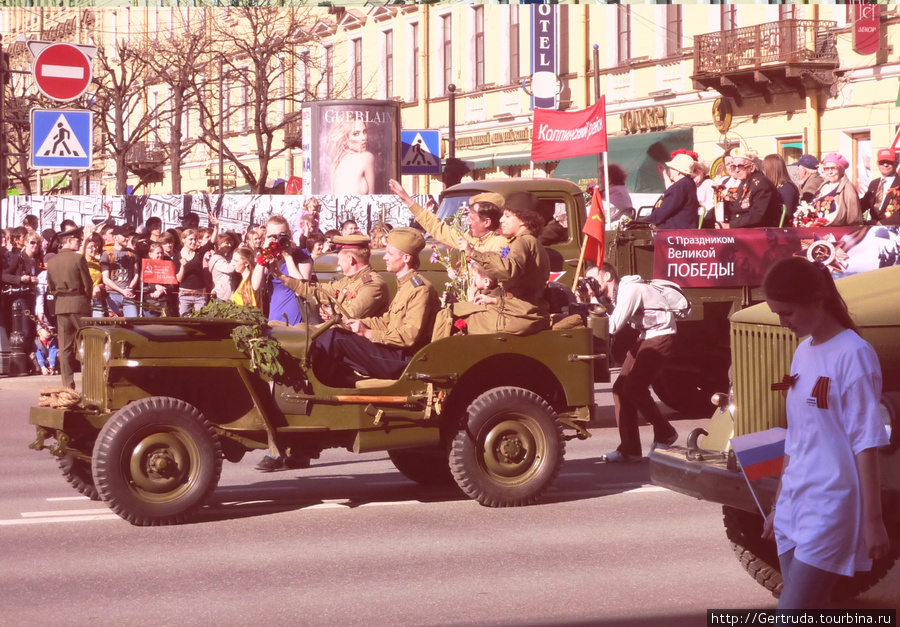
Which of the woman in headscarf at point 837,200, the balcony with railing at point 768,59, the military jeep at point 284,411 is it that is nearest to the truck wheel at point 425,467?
the military jeep at point 284,411

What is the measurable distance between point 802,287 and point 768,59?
27.3 meters

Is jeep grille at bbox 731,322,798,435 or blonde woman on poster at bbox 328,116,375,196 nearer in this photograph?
jeep grille at bbox 731,322,798,435

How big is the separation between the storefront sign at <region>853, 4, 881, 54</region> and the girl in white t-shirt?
25464 mm

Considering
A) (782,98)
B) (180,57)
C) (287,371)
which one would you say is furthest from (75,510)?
(180,57)

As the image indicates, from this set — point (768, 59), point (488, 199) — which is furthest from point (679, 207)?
point (768, 59)

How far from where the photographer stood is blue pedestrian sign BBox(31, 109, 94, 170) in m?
17.5

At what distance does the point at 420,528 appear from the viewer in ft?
27.7

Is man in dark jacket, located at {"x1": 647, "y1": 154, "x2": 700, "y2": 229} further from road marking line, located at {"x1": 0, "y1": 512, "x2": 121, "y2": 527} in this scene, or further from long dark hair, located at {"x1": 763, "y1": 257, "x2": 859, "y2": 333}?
long dark hair, located at {"x1": 763, "y1": 257, "x2": 859, "y2": 333}

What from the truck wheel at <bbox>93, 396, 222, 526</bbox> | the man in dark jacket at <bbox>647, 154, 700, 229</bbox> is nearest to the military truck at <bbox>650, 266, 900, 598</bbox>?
the truck wheel at <bbox>93, 396, 222, 526</bbox>

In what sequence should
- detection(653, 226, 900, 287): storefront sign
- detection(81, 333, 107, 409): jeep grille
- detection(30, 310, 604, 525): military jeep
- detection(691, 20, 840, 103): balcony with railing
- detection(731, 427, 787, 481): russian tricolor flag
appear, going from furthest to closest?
1. detection(691, 20, 840, 103): balcony with railing
2. detection(653, 226, 900, 287): storefront sign
3. detection(81, 333, 107, 409): jeep grille
4. detection(30, 310, 604, 525): military jeep
5. detection(731, 427, 787, 481): russian tricolor flag

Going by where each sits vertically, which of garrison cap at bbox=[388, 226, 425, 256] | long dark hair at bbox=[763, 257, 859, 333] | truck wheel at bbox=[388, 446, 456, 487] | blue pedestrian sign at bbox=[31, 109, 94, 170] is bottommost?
truck wheel at bbox=[388, 446, 456, 487]

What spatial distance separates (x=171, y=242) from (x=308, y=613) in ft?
41.7

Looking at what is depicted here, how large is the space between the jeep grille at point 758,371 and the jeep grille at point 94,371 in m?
3.83

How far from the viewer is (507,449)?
920 cm
